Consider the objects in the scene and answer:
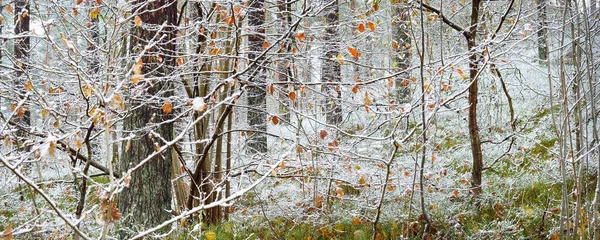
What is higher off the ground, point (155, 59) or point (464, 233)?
point (155, 59)

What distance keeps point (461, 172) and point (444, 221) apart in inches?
110

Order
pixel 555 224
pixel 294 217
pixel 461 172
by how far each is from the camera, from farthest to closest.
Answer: pixel 461 172 < pixel 294 217 < pixel 555 224

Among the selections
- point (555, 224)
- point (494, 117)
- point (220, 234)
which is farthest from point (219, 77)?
point (494, 117)

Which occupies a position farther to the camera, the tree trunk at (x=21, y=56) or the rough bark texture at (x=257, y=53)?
the rough bark texture at (x=257, y=53)

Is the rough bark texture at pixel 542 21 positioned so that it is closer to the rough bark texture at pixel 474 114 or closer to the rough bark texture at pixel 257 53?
the rough bark texture at pixel 474 114

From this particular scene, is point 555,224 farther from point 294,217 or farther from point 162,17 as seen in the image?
point 162,17

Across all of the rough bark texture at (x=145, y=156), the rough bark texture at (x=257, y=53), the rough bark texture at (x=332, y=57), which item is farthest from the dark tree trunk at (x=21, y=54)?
the rough bark texture at (x=332, y=57)

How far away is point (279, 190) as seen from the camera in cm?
848

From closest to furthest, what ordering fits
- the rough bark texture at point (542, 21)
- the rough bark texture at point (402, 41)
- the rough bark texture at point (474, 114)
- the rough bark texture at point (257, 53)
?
the rough bark texture at point (542, 21) → the rough bark texture at point (257, 53) → the rough bark texture at point (474, 114) → the rough bark texture at point (402, 41)

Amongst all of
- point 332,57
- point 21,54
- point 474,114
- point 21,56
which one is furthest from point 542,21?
point 21,54

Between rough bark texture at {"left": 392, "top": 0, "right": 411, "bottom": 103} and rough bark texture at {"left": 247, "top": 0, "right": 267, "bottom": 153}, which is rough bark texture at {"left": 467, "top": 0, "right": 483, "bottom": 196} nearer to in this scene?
rough bark texture at {"left": 392, "top": 0, "right": 411, "bottom": 103}

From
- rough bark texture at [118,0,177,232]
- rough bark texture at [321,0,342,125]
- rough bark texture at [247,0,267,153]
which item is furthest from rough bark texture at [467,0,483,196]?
rough bark texture at [118,0,177,232]

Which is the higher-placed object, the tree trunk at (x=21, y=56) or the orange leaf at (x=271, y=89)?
the tree trunk at (x=21, y=56)

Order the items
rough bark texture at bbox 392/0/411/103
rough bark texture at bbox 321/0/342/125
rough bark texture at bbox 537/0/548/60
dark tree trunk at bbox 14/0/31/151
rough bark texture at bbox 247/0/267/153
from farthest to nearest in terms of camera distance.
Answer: rough bark texture at bbox 392/0/411/103 < rough bark texture at bbox 321/0/342/125 < rough bark texture at bbox 247/0/267/153 < dark tree trunk at bbox 14/0/31/151 < rough bark texture at bbox 537/0/548/60
